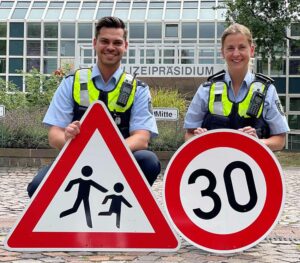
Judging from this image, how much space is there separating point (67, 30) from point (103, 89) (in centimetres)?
3127

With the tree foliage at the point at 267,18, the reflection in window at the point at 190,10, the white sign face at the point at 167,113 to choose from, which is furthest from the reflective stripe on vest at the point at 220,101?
the reflection in window at the point at 190,10

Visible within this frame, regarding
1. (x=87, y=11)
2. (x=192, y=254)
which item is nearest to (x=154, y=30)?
(x=87, y=11)

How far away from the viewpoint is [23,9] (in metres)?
35.3

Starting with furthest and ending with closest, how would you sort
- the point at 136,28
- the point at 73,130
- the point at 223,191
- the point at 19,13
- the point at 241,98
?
1. the point at 19,13
2. the point at 136,28
3. the point at 241,98
4. the point at 223,191
5. the point at 73,130

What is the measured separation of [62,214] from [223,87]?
1504mm

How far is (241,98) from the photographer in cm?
402

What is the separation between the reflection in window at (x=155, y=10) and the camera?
33281mm

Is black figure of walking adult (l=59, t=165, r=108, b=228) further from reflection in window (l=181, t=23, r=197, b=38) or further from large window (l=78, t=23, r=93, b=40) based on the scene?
large window (l=78, t=23, r=93, b=40)

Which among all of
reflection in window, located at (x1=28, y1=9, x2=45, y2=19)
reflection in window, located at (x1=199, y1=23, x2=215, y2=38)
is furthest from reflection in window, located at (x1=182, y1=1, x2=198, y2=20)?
reflection in window, located at (x1=28, y1=9, x2=45, y2=19)

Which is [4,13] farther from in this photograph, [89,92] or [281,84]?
[89,92]

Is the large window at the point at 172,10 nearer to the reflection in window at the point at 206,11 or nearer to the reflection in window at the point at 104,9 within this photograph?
the reflection in window at the point at 206,11

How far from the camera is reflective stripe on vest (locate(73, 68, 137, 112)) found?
12.5 ft

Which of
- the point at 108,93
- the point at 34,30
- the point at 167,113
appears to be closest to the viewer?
the point at 108,93

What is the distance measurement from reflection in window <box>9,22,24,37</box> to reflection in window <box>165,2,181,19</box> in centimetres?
820
